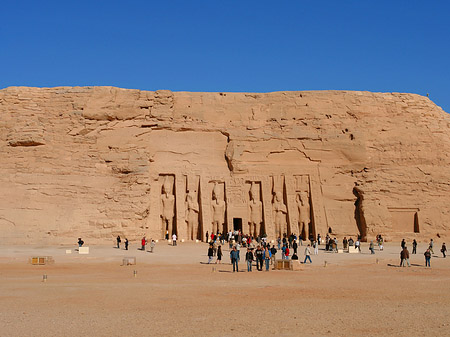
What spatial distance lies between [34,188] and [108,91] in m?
7.87

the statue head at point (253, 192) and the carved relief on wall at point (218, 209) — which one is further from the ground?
the statue head at point (253, 192)

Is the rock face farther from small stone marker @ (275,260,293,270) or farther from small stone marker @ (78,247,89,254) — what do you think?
small stone marker @ (275,260,293,270)

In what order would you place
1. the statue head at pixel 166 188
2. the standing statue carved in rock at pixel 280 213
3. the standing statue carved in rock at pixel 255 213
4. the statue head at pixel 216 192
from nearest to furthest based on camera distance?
the statue head at pixel 166 188, the statue head at pixel 216 192, the standing statue carved in rock at pixel 255 213, the standing statue carved in rock at pixel 280 213

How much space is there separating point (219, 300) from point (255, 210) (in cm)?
2089

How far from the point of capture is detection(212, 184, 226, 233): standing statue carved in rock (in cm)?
3231

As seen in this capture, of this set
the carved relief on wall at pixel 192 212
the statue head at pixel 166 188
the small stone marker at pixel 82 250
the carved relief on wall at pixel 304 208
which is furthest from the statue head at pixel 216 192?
the small stone marker at pixel 82 250

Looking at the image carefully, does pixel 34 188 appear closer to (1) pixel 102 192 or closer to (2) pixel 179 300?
(1) pixel 102 192

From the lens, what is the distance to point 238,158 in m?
33.4

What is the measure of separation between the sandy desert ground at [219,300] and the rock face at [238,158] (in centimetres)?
1079

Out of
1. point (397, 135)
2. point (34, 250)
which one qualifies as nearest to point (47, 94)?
point (34, 250)

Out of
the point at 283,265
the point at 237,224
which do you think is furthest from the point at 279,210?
the point at 283,265

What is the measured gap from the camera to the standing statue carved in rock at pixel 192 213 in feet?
106

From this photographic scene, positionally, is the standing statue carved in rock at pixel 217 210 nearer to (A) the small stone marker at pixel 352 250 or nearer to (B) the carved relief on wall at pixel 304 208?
(B) the carved relief on wall at pixel 304 208

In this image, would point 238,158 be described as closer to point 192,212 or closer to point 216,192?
point 216,192
